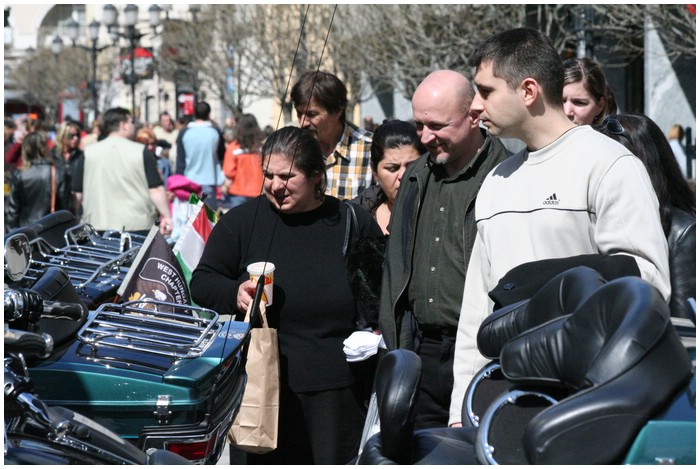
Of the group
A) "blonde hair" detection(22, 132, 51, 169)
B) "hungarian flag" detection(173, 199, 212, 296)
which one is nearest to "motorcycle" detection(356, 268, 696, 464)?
"hungarian flag" detection(173, 199, 212, 296)

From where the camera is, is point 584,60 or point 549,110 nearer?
point 549,110

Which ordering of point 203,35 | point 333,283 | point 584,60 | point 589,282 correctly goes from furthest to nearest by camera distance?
point 203,35, point 584,60, point 333,283, point 589,282

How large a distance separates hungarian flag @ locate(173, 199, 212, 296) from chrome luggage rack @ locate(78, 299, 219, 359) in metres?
1.56

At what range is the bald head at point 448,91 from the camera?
4254 mm

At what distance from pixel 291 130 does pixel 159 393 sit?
59.9 inches

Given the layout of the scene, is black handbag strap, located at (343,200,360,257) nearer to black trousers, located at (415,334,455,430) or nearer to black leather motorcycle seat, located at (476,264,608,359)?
black trousers, located at (415,334,455,430)

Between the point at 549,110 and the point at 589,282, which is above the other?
the point at 549,110

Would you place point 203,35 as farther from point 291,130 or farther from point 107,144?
point 291,130

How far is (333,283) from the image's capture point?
15.0 ft

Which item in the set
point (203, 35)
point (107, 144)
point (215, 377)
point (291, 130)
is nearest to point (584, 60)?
point (291, 130)

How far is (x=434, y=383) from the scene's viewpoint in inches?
167

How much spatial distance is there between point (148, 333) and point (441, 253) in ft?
3.59

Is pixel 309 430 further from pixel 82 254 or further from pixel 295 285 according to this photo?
pixel 82 254

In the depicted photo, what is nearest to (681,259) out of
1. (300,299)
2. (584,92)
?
(584,92)
